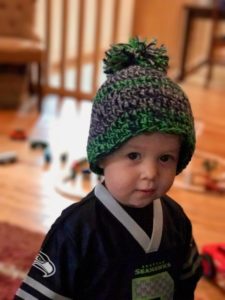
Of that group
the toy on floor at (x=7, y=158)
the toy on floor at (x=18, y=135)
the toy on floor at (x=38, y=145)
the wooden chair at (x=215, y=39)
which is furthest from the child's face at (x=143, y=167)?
the wooden chair at (x=215, y=39)

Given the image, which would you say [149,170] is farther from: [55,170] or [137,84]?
[55,170]

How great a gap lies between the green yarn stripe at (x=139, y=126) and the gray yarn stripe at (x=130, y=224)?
96 millimetres

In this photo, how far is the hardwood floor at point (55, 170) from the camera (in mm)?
1738

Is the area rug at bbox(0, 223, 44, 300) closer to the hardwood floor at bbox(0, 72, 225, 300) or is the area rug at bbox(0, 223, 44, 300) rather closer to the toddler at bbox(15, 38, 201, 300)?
the hardwood floor at bbox(0, 72, 225, 300)

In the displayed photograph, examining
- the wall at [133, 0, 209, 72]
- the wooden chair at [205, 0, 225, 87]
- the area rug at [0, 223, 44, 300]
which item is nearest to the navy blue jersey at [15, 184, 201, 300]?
the area rug at [0, 223, 44, 300]

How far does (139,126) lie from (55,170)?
1456 mm

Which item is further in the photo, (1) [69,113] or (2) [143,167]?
(1) [69,113]

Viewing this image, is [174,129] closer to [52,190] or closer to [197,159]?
[52,190]

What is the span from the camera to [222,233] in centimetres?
174

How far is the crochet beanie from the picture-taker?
2.46ft

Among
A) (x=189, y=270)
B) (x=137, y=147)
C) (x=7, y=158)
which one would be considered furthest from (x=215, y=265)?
(x=7, y=158)

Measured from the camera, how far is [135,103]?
75 centimetres

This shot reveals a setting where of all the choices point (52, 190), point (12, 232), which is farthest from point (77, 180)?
point (12, 232)

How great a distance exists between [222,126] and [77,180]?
4.10 feet
